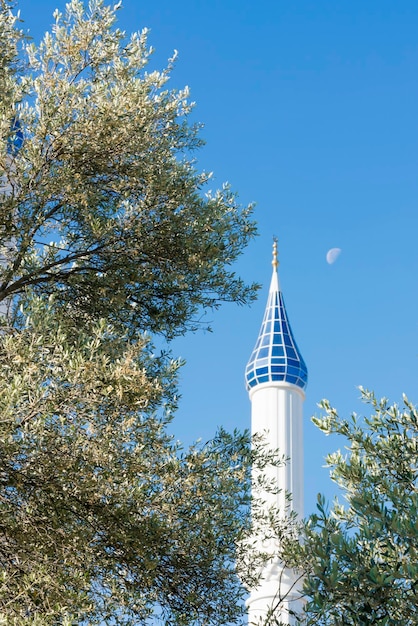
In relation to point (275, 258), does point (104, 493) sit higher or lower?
lower

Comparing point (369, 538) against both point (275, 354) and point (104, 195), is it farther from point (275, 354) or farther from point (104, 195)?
point (275, 354)

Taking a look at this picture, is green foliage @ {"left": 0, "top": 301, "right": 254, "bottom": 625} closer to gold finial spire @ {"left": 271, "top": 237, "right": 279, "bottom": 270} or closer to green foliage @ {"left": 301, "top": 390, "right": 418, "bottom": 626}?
green foliage @ {"left": 301, "top": 390, "right": 418, "bottom": 626}

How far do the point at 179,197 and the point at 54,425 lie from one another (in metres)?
3.59

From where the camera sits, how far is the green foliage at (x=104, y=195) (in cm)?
1090

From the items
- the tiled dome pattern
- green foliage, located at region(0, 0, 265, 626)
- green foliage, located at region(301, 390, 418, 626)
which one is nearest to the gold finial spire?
the tiled dome pattern

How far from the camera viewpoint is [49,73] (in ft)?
37.7

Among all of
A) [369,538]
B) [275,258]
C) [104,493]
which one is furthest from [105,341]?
[275,258]

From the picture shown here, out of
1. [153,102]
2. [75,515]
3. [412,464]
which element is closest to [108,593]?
[75,515]

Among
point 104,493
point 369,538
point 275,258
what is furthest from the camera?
point 275,258

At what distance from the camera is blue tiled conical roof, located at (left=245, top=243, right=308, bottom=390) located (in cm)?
6041

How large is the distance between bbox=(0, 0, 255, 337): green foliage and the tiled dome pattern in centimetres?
4823

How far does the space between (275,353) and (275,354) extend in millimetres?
63

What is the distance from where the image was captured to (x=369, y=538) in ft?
26.7

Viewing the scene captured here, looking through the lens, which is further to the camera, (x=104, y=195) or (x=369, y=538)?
(x=104, y=195)
